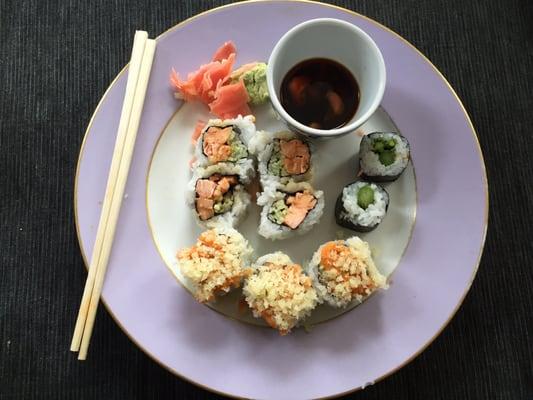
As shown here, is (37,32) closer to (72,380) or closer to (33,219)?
(33,219)

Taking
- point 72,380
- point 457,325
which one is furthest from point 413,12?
point 72,380

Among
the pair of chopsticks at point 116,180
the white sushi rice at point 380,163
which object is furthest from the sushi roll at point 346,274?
the pair of chopsticks at point 116,180

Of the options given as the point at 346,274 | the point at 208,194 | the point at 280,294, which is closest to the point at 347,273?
the point at 346,274

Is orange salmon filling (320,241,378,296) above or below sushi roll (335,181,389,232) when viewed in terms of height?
below

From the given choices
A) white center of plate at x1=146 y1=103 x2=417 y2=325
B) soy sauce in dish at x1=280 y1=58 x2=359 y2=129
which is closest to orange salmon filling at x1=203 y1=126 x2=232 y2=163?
white center of plate at x1=146 y1=103 x2=417 y2=325

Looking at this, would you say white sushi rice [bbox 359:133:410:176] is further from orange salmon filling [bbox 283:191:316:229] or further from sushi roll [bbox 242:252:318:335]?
sushi roll [bbox 242:252:318:335]

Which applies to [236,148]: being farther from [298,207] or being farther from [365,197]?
[365,197]

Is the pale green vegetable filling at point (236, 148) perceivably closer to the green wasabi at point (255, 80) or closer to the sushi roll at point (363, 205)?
the green wasabi at point (255, 80)
